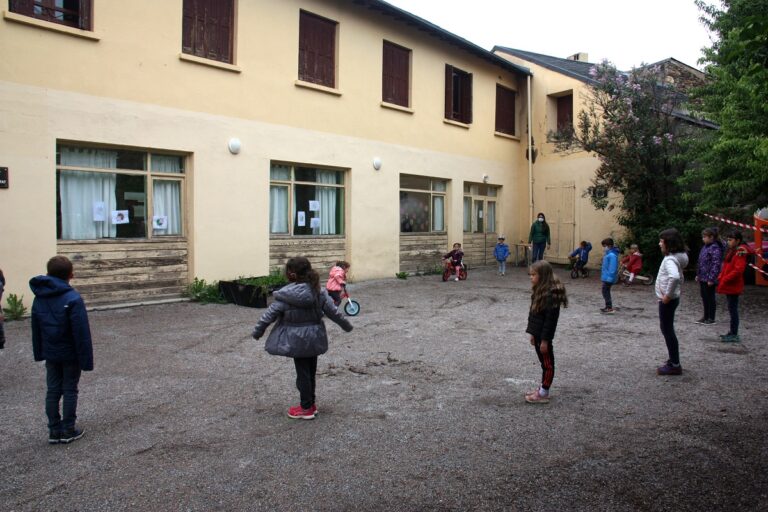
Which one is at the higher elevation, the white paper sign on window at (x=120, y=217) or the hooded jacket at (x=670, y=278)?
the white paper sign on window at (x=120, y=217)

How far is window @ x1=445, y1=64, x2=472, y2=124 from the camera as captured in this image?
17344 millimetres

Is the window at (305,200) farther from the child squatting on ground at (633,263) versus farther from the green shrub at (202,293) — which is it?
the child squatting on ground at (633,263)

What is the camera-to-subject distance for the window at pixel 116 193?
1005 cm

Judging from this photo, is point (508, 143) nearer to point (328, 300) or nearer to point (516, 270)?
point (516, 270)

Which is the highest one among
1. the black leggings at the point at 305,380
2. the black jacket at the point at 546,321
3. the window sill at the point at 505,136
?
the window sill at the point at 505,136

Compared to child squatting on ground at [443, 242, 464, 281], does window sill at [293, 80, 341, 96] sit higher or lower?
higher

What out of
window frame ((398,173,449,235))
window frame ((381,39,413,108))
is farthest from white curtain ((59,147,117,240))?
window frame ((398,173,449,235))

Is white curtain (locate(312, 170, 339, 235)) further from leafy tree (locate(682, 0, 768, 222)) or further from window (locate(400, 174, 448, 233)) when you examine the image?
leafy tree (locate(682, 0, 768, 222))

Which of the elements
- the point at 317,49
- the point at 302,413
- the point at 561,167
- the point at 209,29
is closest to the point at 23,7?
the point at 209,29

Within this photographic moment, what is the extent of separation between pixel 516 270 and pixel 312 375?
14109 millimetres

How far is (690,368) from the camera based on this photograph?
A: 6.64m

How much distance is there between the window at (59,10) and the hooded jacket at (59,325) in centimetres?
685

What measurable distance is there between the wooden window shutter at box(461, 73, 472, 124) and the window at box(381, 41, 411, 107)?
2.68m

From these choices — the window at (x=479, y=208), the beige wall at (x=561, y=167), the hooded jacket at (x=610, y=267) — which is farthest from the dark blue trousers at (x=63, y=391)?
the beige wall at (x=561, y=167)
